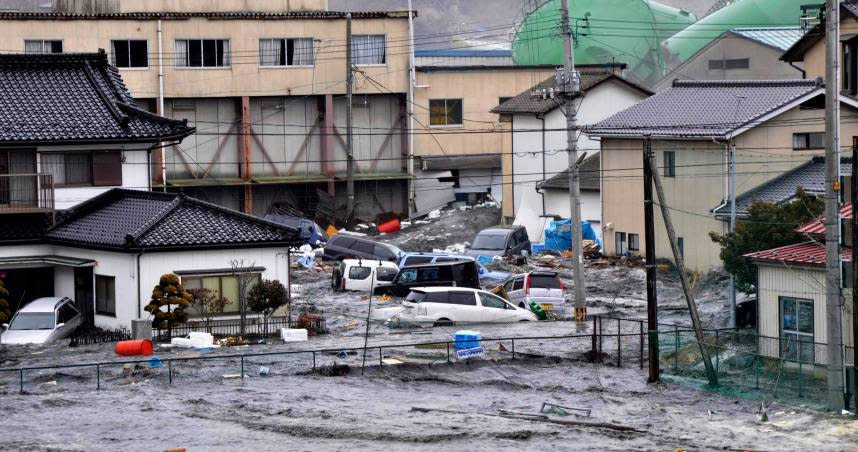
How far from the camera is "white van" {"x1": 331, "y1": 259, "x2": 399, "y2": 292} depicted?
4234 centimetres

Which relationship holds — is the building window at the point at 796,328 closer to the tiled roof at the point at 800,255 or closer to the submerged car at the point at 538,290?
the tiled roof at the point at 800,255

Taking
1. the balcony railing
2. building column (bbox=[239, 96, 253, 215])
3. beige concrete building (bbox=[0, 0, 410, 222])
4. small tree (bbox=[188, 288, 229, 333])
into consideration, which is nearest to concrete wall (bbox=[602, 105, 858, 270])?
small tree (bbox=[188, 288, 229, 333])

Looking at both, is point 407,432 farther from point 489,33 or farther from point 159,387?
point 489,33

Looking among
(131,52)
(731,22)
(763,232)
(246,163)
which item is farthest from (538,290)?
(731,22)

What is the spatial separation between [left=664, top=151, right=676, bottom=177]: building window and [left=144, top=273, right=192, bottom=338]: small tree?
63.5 ft

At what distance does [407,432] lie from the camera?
2261 centimetres

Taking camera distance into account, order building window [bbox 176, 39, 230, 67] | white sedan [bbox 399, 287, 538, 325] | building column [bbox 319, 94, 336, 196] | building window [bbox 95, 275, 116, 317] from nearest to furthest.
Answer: white sedan [bbox 399, 287, 538, 325] → building window [bbox 95, 275, 116, 317] → building window [bbox 176, 39, 230, 67] → building column [bbox 319, 94, 336, 196]

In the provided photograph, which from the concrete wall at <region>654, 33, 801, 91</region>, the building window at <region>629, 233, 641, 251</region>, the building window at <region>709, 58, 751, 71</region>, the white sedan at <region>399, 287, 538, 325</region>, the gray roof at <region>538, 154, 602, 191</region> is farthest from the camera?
the building window at <region>709, 58, 751, 71</region>

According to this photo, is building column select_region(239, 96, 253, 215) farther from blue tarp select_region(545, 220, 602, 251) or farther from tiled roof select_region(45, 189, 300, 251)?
tiled roof select_region(45, 189, 300, 251)

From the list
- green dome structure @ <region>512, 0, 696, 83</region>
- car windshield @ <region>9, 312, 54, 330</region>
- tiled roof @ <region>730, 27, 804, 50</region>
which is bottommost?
car windshield @ <region>9, 312, 54, 330</region>

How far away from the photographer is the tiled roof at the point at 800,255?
1077 inches

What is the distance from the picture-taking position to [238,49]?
61312 millimetres

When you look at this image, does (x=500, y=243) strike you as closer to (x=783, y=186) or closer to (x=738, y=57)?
(x=783, y=186)

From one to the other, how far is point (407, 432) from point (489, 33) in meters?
157
